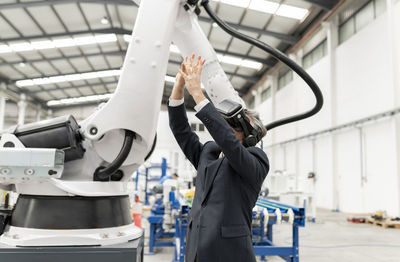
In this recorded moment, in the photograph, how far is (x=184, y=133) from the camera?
174 cm

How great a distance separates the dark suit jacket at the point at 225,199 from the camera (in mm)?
1340

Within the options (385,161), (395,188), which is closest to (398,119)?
(385,161)

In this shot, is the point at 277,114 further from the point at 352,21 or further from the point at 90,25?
the point at 90,25

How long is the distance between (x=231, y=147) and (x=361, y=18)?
1031 centimetres

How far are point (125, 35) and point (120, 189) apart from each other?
13213 millimetres

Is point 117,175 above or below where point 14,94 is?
below

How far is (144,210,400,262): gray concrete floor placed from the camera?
15.9 ft

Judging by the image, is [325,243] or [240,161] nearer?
[240,161]

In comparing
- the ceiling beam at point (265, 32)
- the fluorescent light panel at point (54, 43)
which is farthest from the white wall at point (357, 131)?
the fluorescent light panel at point (54, 43)

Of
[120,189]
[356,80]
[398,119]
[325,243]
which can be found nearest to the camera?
[120,189]

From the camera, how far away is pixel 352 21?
10.2 metres

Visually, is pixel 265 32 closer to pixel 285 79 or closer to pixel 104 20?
pixel 285 79

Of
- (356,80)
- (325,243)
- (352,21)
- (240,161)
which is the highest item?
(352,21)

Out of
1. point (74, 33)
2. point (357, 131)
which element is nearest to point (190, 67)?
point (357, 131)
